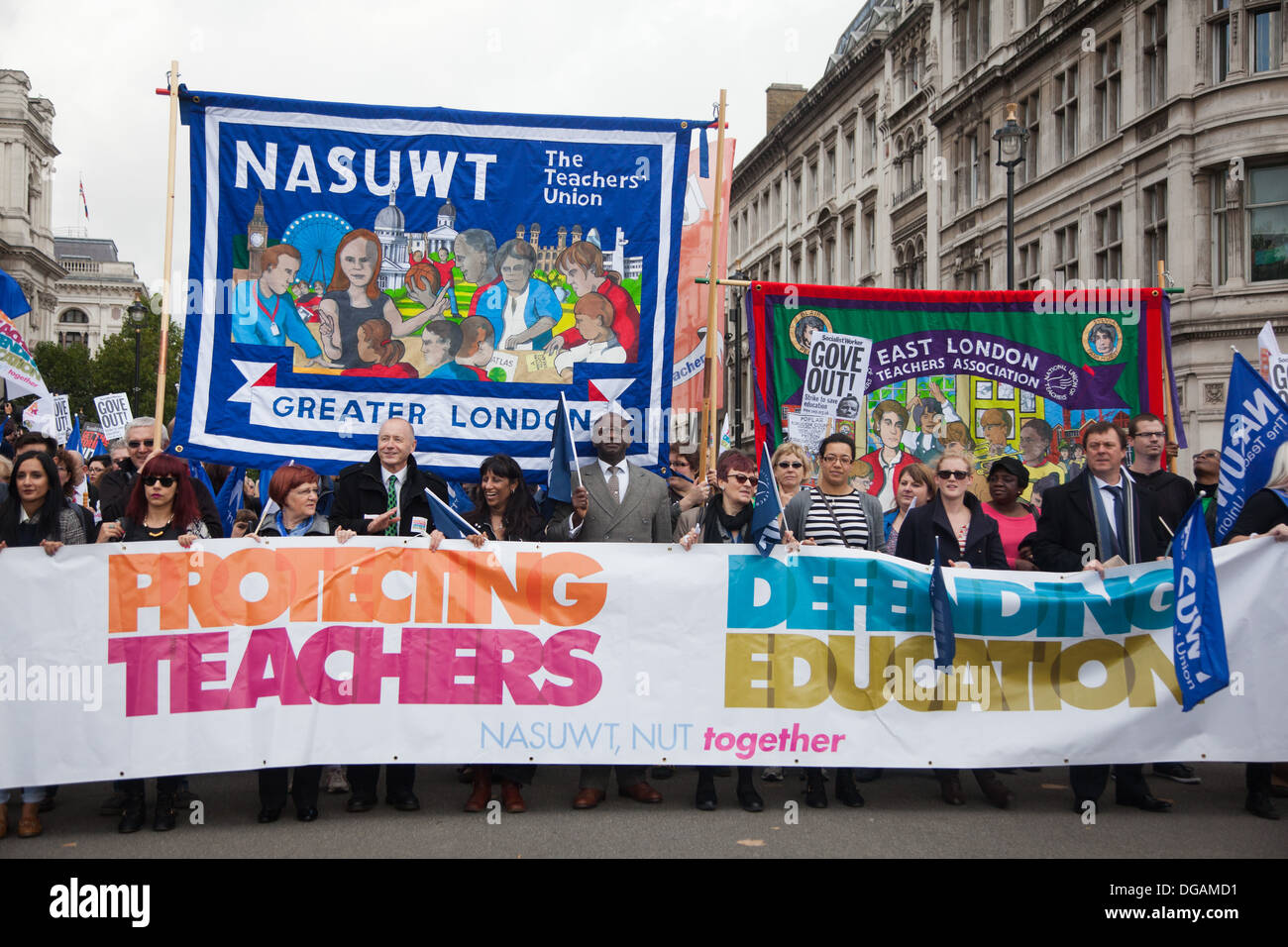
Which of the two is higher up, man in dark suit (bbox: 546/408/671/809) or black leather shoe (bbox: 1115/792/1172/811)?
man in dark suit (bbox: 546/408/671/809)

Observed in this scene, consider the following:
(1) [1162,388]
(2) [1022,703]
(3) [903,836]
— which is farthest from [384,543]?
(1) [1162,388]

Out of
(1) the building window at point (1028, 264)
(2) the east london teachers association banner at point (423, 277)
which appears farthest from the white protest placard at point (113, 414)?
(1) the building window at point (1028, 264)

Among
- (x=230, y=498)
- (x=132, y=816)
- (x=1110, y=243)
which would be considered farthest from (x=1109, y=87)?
(x=132, y=816)

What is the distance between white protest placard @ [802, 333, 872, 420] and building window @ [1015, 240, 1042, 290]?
2628 centimetres

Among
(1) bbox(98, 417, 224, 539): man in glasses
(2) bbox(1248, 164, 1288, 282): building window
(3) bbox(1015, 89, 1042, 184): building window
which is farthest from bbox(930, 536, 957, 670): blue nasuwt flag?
(3) bbox(1015, 89, 1042, 184): building window

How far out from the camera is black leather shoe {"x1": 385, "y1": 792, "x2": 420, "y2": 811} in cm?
650

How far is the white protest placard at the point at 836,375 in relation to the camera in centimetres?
947

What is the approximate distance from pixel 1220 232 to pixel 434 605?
24.3 metres

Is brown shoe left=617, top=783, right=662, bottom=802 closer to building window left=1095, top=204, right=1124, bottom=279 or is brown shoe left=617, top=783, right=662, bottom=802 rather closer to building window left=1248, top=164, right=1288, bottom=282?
building window left=1248, top=164, right=1288, bottom=282

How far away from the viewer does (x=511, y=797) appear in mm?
6504

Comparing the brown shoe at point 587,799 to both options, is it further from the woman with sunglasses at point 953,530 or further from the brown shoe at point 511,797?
the woman with sunglasses at point 953,530

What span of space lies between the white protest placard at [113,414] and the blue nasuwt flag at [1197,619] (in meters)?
13.6
